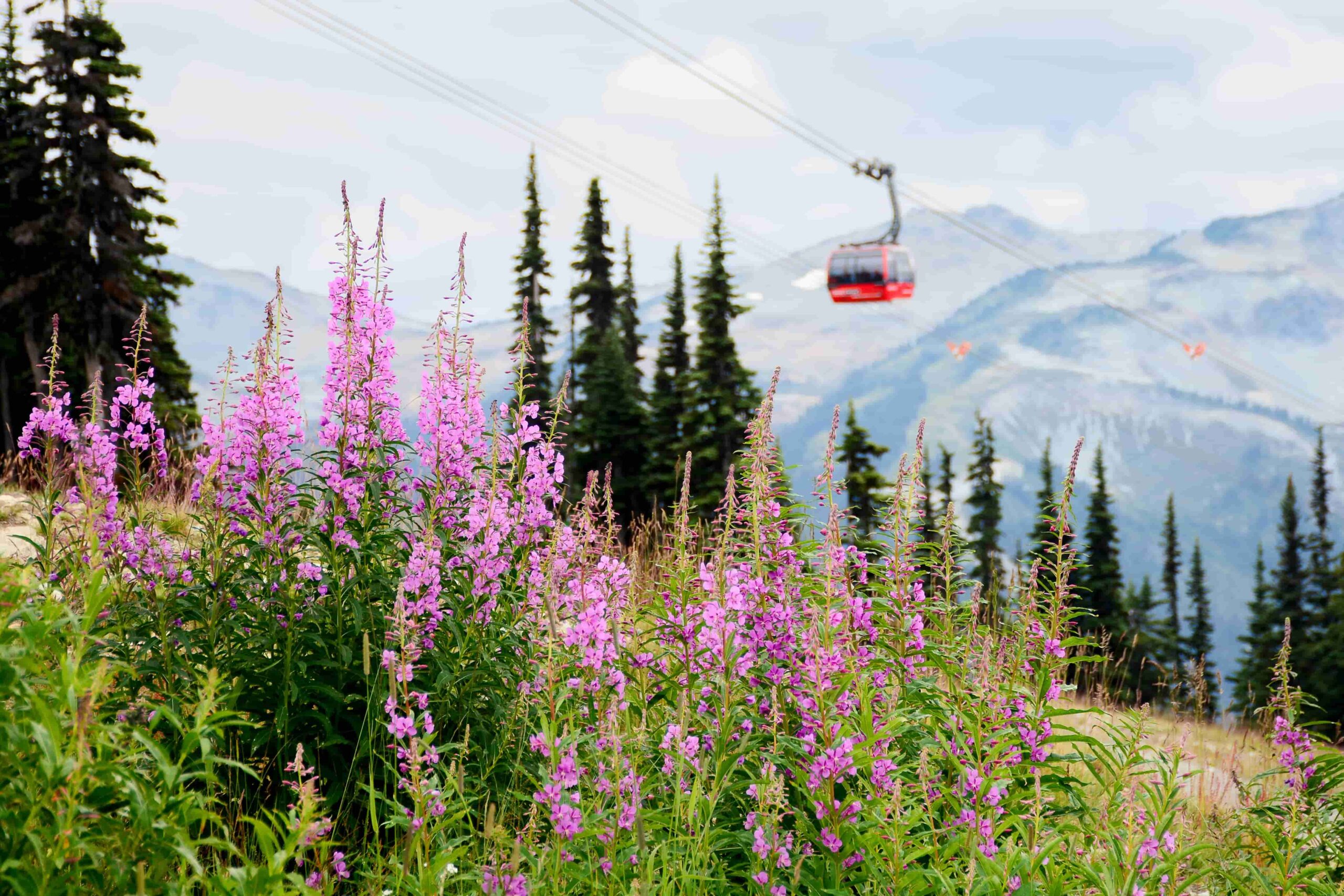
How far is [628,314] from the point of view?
56.7 meters

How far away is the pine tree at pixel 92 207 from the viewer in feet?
93.6

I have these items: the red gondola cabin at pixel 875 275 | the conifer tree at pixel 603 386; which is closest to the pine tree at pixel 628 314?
the conifer tree at pixel 603 386

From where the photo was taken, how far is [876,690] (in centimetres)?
391

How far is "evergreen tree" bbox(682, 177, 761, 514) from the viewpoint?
4191 centimetres

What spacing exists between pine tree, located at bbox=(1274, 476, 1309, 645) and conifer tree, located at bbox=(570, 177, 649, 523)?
52109mm

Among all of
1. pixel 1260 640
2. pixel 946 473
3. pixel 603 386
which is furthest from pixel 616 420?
pixel 1260 640

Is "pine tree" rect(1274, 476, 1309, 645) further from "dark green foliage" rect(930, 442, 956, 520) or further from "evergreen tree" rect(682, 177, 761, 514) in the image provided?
"evergreen tree" rect(682, 177, 761, 514)

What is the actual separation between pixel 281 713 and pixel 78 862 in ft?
4.67

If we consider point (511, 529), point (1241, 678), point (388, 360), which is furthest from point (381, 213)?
point (1241, 678)

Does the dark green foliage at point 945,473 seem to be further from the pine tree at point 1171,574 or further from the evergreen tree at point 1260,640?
the pine tree at point 1171,574

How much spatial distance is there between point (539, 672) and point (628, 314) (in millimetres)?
53504

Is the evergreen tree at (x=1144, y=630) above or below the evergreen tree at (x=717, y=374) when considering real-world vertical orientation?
below

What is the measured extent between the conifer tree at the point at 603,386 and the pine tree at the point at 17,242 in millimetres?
21684

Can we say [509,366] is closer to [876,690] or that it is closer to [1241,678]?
[876,690]
